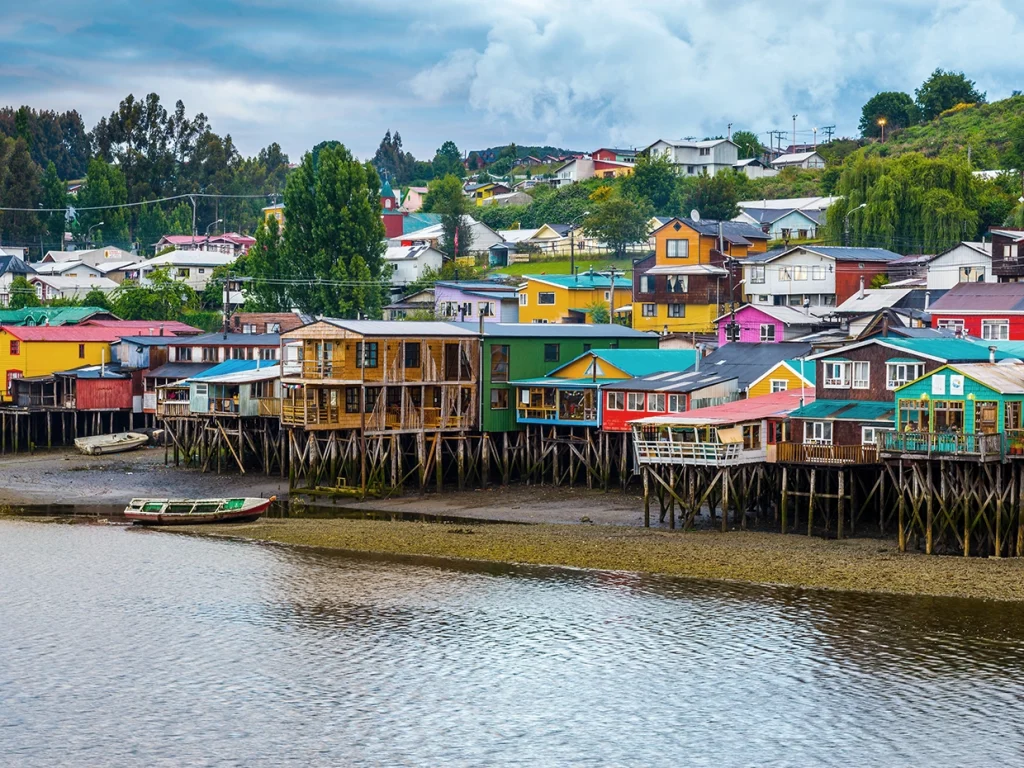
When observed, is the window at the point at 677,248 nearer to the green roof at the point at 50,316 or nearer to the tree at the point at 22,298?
the green roof at the point at 50,316

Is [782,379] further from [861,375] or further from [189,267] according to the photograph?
[189,267]

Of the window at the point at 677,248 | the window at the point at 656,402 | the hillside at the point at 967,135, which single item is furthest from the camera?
the hillside at the point at 967,135

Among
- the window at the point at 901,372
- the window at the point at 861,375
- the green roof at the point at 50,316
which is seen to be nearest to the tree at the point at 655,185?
the green roof at the point at 50,316

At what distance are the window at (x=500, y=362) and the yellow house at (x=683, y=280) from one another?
25.1 metres

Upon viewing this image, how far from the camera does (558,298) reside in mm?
97688

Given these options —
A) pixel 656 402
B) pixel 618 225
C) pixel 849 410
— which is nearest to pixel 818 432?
pixel 849 410

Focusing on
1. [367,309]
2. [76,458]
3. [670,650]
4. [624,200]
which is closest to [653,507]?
[670,650]

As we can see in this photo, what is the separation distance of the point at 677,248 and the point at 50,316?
145ft

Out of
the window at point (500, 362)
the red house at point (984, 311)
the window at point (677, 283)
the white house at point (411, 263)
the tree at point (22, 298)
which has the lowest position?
the window at point (500, 362)

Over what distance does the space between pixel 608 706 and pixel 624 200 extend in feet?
318

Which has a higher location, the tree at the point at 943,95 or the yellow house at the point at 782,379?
the tree at the point at 943,95

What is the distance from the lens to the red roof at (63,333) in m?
88.3

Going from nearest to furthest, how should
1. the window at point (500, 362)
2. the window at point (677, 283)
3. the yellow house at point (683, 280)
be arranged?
the window at point (500, 362) → the yellow house at point (683, 280) → the window at point (677, 283)

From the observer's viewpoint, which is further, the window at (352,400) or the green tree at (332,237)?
the green tree at (332,237)
